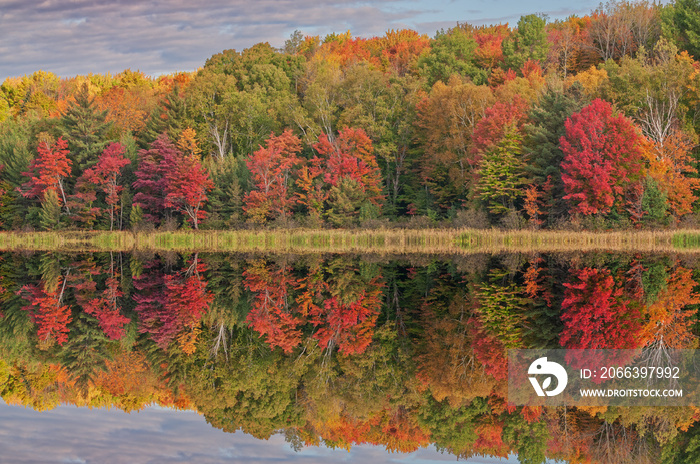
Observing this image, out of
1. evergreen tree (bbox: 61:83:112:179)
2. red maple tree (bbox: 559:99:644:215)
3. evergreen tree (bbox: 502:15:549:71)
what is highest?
evergreen tree (bbox: 502:15:549:71)

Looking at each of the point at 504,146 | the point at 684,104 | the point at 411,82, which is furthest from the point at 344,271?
the point at 411,82

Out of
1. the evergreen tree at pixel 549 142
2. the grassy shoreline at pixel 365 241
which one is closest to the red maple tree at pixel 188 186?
the grassy shoreline at pixel 365 241

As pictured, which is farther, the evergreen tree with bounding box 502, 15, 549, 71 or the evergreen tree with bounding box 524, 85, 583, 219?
the evergreen tree with bounding box 502, 15, 549, 71

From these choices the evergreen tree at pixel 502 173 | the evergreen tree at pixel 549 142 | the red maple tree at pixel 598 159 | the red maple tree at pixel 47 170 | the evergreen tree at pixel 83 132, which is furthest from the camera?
the evergreen tree at pixel 83 132

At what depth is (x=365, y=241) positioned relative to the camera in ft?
155

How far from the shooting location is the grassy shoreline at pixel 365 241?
4072 cm

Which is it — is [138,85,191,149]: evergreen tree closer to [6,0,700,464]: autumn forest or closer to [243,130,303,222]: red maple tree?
[6,0,700,464]: autumn forest

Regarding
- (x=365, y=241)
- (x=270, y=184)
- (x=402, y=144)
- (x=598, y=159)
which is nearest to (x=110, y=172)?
(x=270, y=184)

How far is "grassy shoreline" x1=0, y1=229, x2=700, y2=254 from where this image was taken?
40719mm

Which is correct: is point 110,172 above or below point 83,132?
below

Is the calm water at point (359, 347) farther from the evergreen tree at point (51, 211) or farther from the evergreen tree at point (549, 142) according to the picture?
the evergreen tree at point (51, 211)

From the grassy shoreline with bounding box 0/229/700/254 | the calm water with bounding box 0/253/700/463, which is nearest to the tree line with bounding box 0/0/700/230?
the grassy shoreline with bounding box 0/229/700/254

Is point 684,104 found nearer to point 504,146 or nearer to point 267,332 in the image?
point 504,146

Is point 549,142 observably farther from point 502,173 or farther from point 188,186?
point 188,186
